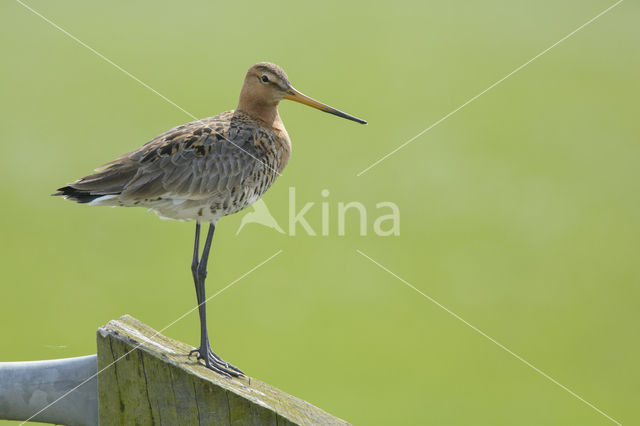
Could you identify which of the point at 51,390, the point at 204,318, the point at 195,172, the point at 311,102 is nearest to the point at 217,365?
the point at 204,318

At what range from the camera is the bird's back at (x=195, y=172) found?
146 inches

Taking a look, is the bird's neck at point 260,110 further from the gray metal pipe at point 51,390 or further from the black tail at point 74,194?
the gray metal pipe at point 51,390

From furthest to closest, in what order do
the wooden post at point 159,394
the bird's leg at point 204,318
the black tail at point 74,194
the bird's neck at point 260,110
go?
the bird's neck at point 260,110 → the black tail at point 74,194 → the bird's leg at point 204,318 → the wooden post at point 159,394

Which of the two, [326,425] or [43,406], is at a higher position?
[43,406]

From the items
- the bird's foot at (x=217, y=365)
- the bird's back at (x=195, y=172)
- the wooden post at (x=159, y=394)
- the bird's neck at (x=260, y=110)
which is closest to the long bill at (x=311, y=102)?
the bird's neck at (x=260, y=110)

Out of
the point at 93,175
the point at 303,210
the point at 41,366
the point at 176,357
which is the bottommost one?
the point at 303,210

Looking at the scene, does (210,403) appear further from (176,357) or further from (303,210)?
(303,210)

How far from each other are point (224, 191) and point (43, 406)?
1950mm

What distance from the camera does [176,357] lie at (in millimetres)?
2725

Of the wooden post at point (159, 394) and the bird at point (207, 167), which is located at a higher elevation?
the bird at point (207, 167)

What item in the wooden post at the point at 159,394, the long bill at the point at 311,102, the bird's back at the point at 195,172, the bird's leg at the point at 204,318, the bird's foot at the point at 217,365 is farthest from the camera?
the long bill at the point at 311,102

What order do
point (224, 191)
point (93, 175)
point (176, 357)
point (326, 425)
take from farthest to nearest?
1. point (224, 191)
2. point (93, 175)
3. point (176, 357)
4. point (326, 425)

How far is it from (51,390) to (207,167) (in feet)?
6.38

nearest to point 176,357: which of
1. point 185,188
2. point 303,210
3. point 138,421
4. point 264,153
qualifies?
point 138,421
